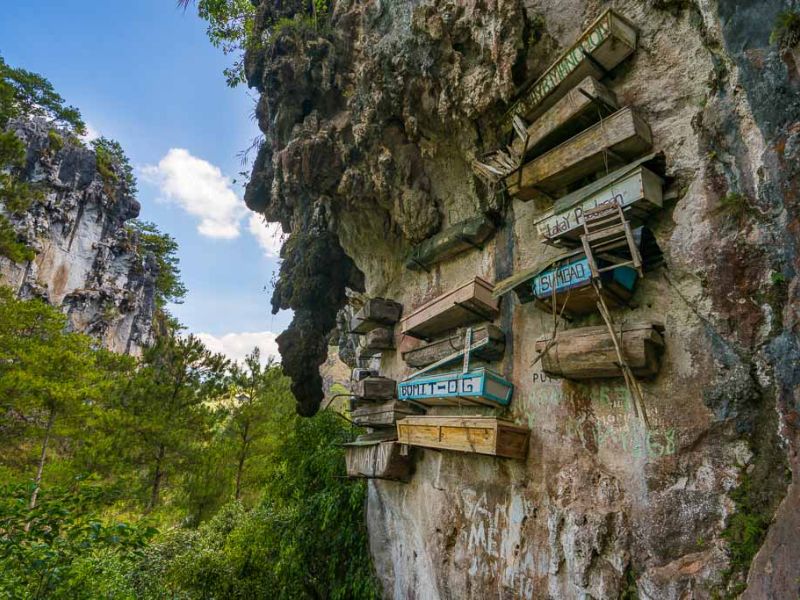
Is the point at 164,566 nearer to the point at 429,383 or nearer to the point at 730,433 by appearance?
the point at 429,383


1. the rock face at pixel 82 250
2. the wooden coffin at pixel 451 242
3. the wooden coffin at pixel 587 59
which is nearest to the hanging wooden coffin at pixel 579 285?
the wooden coffin at pixel 451 242

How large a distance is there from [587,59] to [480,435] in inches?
123

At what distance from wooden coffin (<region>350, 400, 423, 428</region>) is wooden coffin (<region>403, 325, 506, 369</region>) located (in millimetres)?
525

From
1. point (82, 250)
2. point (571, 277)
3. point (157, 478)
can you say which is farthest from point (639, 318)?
point (82, 250)

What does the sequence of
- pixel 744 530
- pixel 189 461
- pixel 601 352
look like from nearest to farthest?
pixel 744 530, pixel 601 352, pixel 189 461

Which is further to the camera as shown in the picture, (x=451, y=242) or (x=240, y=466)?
(x=240, y=466)

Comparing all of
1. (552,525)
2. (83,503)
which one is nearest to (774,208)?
(552,525)

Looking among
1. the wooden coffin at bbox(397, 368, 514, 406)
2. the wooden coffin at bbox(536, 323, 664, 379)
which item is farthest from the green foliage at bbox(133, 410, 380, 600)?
the wooden coffin at bbox(536, 323, 664, 379)

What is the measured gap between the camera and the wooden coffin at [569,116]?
10.2ft

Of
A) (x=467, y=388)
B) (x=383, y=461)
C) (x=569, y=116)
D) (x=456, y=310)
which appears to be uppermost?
(x=569, y=116)

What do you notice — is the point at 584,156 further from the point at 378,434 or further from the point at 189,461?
the point at 189,461

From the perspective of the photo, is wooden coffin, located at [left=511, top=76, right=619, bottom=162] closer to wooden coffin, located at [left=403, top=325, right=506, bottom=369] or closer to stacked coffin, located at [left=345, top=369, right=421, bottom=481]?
wooden coffin, located at [left=403, top=325, right=506, bottom=369]

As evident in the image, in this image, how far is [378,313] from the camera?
19.0ft

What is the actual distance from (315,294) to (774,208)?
807cm
